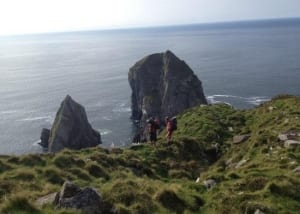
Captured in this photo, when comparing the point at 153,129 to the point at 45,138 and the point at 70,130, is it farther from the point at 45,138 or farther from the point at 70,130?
the point at 45,138

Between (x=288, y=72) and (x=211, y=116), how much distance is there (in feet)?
416

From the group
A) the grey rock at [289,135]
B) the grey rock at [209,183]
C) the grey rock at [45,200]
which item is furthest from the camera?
the grey rock at [289,135]

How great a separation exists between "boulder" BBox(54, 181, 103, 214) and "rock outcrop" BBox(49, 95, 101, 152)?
3109 inches

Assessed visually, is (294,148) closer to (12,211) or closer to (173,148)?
(173,148)

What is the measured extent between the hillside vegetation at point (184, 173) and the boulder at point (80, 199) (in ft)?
1.24

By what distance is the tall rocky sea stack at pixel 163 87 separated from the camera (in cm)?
11562

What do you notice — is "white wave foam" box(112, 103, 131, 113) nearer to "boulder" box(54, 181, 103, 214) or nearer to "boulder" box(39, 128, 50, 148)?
"boulder" box(39, 128, 50, 148)

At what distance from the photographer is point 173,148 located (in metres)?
30.5

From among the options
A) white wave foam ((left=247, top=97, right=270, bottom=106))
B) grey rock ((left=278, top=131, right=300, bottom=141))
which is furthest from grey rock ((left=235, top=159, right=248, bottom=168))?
white wave foam ((left=247, top=97, right=270, bottom=106))

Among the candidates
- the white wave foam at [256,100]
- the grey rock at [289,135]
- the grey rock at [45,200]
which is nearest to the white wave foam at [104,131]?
the white wave foam at [256,100]

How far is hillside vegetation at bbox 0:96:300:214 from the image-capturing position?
15096 millimetres

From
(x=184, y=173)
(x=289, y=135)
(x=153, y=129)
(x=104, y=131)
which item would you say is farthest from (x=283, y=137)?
(x=104, y=131)

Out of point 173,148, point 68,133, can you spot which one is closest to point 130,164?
point 173,148

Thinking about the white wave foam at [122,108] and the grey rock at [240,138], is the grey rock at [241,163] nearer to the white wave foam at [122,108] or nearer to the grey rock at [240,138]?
the grey rock at [240,138]
